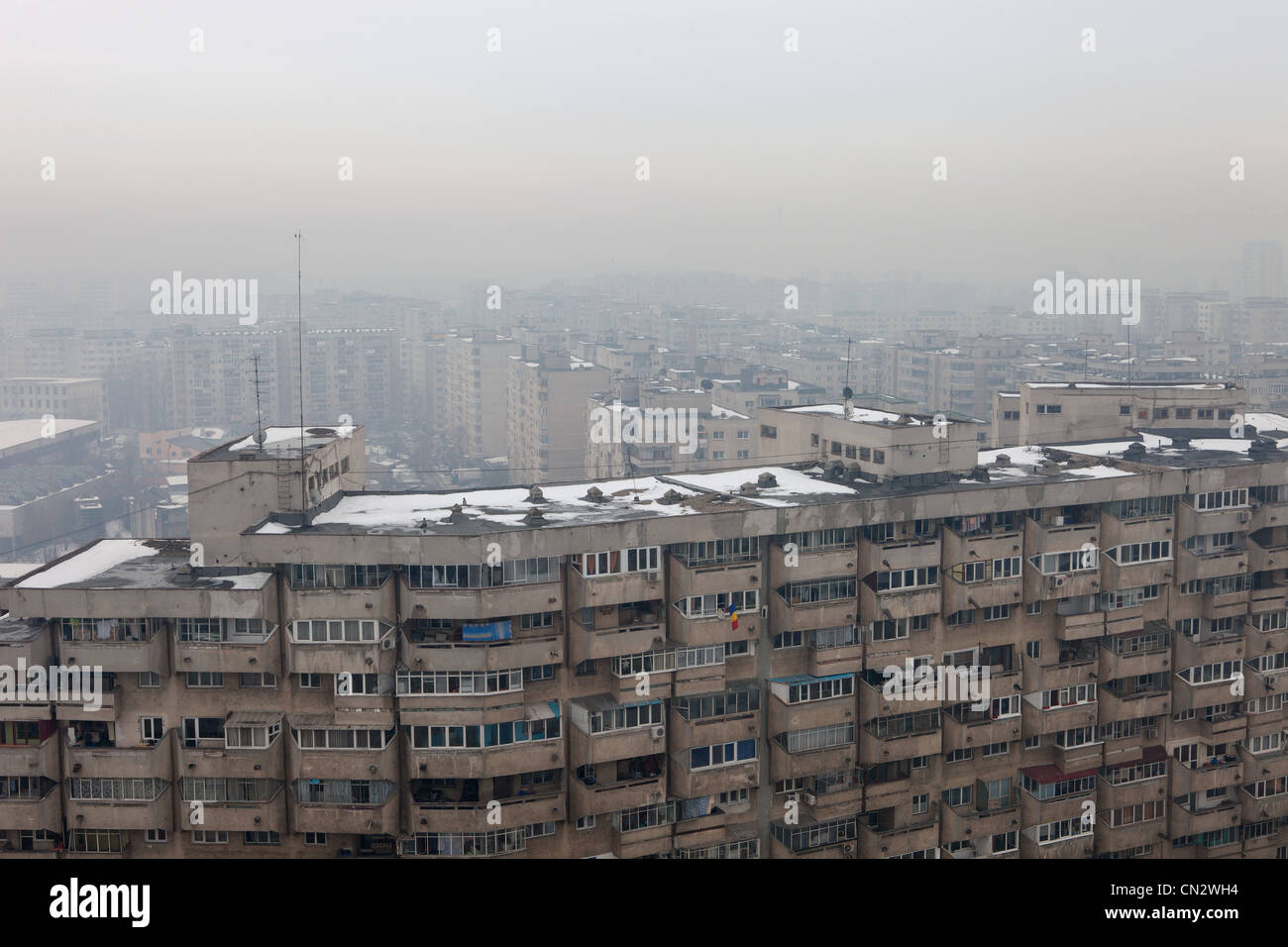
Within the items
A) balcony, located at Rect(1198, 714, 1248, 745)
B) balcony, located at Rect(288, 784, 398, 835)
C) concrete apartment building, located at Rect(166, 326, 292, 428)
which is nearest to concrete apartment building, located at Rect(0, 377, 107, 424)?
concrete apartment building, located at Rect(166, 326, 292, 428)

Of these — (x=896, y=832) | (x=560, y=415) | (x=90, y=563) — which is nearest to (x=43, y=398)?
(x=560, y=415)

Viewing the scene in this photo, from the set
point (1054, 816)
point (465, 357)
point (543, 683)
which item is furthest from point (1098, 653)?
point (465, 357)

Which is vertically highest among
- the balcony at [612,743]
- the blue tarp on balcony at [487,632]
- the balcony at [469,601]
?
the balcony at [469,601]

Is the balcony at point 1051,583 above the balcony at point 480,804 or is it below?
above

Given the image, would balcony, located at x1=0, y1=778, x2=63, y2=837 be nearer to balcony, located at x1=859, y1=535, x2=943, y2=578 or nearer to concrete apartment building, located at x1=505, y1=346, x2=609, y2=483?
balcony, located at x1=859, y1=535, x2=943, y2=578

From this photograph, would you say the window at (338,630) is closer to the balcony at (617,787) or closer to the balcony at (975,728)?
the balcony at (617,787)

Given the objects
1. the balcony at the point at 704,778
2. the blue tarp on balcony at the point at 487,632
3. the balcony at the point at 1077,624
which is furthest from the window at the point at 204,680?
the balcony at the point at 1077,624

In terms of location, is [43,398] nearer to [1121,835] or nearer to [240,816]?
[240,816]
